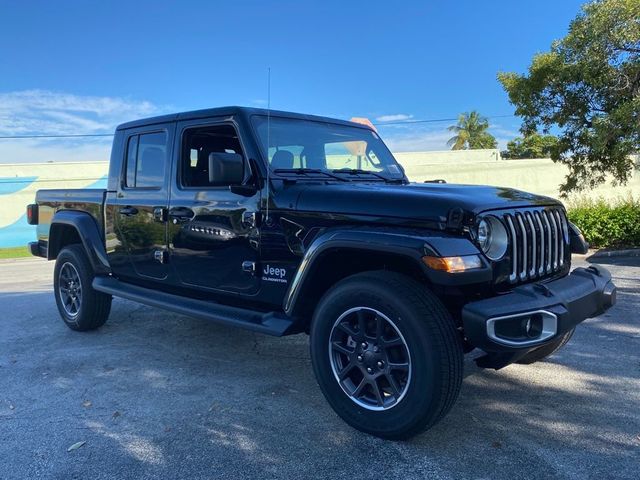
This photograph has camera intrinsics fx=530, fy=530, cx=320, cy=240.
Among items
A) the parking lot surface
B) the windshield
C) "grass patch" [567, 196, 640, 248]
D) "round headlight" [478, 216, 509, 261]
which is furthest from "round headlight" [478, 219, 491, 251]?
"grass patch" [567, 196, 640, 248]

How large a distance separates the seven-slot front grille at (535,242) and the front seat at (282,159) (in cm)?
155

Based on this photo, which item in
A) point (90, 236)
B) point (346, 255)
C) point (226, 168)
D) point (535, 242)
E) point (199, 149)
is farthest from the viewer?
point (90, 236)

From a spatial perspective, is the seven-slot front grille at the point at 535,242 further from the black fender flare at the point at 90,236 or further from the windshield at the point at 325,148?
the black fender flare at the point at 90,236

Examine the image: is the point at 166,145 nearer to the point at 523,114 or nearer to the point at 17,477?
the point at 17,477

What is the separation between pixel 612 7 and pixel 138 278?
8.51 metres

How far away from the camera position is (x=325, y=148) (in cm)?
417

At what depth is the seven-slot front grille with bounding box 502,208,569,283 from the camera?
299 cm

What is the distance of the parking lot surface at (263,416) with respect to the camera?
2734 mm

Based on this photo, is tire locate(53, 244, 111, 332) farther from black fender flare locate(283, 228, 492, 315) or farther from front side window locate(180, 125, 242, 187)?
black fender flare locate(283, 228, 492, 315)

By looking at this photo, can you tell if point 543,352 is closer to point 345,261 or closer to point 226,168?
point 345,261

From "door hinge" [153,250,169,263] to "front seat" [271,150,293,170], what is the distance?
1243 mm

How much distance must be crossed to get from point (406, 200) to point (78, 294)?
391cm

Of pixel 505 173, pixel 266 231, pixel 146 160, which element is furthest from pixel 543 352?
pixel 505 173

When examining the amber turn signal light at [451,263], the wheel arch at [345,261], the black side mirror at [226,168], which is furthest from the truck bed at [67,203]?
the amber turn signal light at [451,263]
